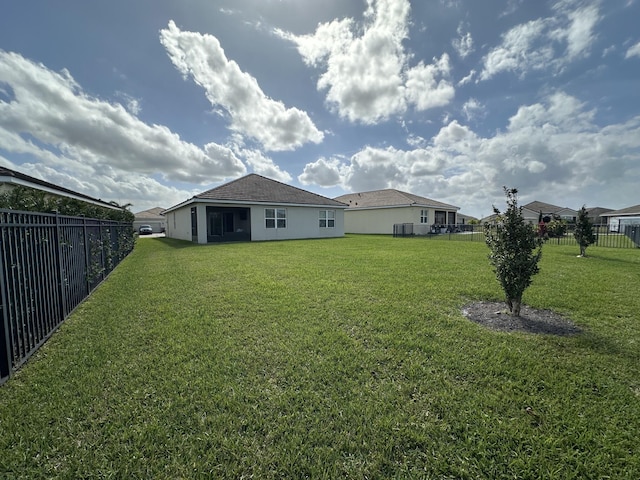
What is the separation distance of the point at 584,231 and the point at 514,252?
34.4ft

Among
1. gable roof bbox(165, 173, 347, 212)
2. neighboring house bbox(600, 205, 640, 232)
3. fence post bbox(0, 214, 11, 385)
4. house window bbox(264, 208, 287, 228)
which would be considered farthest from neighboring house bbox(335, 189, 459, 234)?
fence post bbox(0, 214, 11, 385)

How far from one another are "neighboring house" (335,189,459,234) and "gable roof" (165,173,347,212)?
7.04 m

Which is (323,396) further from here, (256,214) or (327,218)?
(327,218)

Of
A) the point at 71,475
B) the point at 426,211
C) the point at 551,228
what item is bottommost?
the point at 71,475

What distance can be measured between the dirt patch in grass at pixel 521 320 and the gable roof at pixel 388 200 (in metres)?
23.3

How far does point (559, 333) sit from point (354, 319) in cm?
295

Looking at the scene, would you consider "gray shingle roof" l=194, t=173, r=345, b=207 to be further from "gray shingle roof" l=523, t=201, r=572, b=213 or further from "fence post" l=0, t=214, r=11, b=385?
"gray shingle roof" l=523, t=201, r=572, b=213

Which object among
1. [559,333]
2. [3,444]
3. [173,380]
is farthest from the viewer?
[559,333]

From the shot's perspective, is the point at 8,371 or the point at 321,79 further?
the point at 321,79

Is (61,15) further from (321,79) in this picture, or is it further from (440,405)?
(440,405)

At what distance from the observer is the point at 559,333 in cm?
387

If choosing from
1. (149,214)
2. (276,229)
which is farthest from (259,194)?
(149,214)

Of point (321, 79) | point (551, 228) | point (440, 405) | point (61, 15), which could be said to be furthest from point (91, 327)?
point (551, 228)

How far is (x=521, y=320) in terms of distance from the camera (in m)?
4.38
